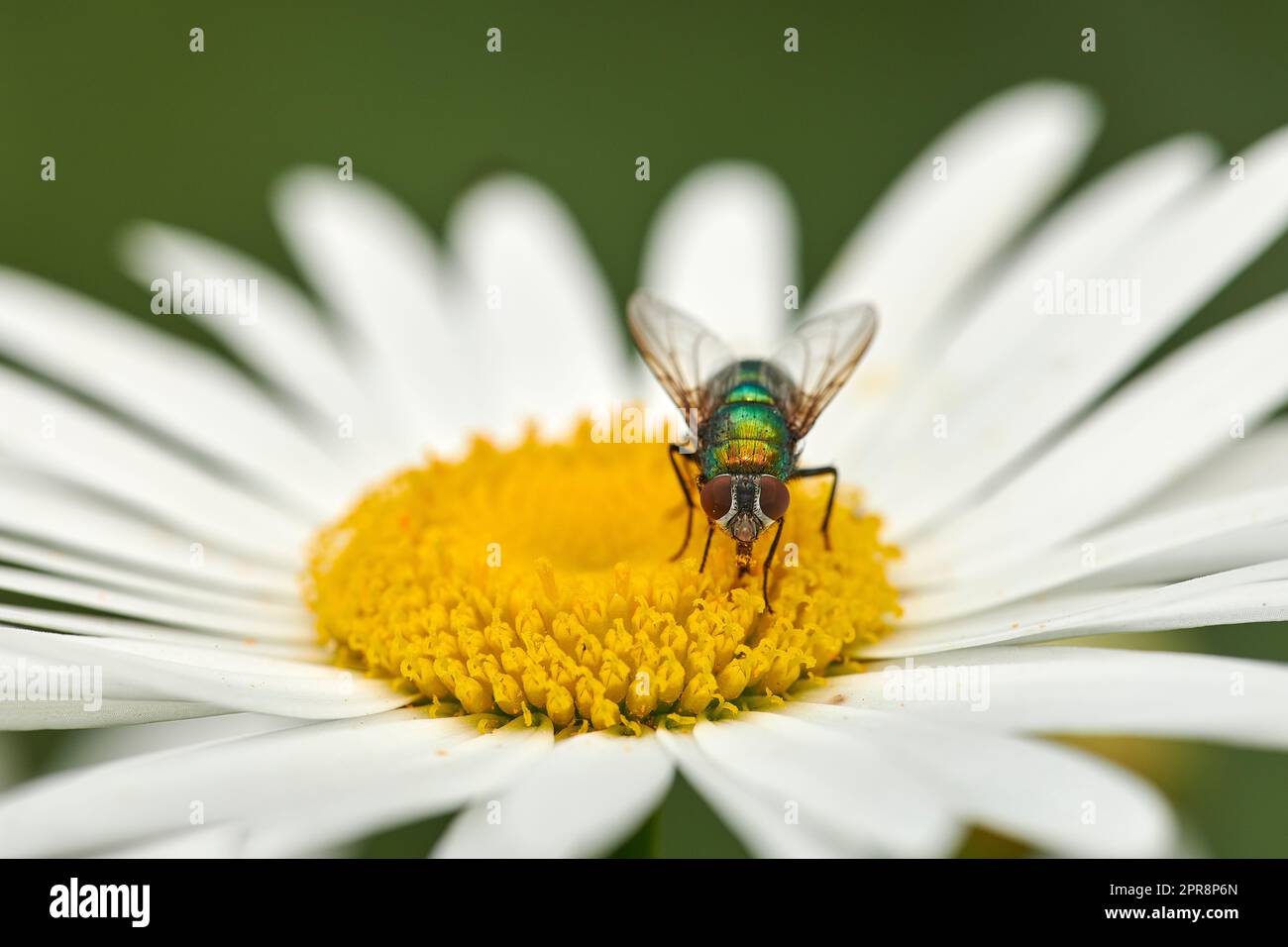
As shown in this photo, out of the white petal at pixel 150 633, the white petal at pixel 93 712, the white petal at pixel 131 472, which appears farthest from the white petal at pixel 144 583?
the white petal at pixel 93 712

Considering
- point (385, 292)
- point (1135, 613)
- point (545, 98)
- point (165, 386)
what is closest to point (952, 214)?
point (545, 98)

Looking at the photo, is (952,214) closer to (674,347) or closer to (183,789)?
(674,347)

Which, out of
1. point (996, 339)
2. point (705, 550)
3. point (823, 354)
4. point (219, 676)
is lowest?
point (219, 676)

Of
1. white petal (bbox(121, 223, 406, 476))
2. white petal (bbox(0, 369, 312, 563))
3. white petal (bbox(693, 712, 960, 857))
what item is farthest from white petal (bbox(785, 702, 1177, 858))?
white petal (bbox(121, 223, 406, 476))

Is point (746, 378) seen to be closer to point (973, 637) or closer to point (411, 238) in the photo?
point (973, 637)
